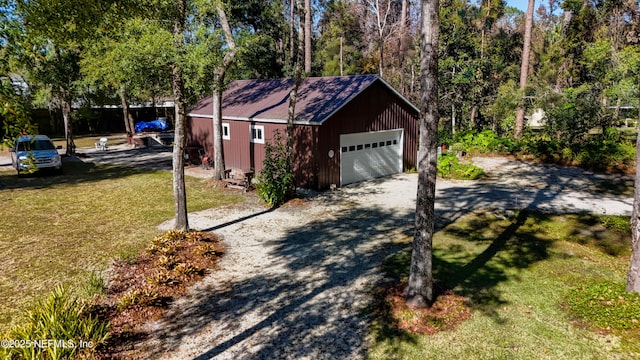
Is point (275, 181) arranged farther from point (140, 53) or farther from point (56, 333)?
point (56, 333)

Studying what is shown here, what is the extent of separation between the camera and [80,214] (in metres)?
13.5

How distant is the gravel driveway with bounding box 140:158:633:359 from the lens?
654 cm

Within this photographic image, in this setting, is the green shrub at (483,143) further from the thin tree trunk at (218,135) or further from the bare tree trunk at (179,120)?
the bare tree trunk at (179,120)

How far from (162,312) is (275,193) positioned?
23.7ft

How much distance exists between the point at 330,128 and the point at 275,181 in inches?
136

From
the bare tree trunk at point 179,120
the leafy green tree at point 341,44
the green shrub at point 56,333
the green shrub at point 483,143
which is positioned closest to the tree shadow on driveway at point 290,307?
the green shrub at point 56,333

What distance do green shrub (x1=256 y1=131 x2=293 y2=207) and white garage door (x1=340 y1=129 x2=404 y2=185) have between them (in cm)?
319

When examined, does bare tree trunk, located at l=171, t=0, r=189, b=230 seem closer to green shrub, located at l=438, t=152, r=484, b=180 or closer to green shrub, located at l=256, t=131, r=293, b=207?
green shrub, located at l=256, t=131, r=293, b=207

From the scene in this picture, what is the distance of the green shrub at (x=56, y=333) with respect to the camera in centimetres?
556

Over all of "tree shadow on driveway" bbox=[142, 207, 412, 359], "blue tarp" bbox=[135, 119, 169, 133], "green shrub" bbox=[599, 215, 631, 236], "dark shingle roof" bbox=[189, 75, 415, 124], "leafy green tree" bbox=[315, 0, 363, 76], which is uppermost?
"leafy green tree" bbox=[315, 0, 363, 76]

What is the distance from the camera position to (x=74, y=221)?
1277cm

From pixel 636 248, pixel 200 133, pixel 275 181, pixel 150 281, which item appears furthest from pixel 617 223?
pixel 200 133

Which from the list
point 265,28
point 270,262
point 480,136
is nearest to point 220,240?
point 270,262

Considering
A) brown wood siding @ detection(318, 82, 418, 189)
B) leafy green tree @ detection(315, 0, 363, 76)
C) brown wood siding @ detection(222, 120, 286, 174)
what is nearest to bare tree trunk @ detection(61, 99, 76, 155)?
brown wood siding @ detection(222, 120, 286, 174)
